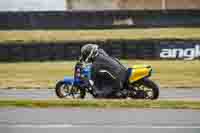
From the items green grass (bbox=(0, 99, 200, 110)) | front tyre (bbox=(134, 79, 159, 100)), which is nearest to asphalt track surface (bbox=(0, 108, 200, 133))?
green grass (bbox=(0, 99, 200, 110))

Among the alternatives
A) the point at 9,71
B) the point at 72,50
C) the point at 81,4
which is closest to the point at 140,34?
the point at 72,50

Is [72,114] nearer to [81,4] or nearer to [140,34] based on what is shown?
[140,34]

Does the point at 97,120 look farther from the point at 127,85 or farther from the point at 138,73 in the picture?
the point at 127,85

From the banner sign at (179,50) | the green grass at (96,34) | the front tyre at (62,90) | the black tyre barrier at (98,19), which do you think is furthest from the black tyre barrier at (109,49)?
the front tyre at (62,90)

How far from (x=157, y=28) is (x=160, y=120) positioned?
21.7 metres

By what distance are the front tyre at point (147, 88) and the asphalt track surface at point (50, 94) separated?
38.0 inches

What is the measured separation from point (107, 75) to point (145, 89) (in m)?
0.91

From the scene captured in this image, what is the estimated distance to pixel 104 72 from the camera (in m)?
15.1

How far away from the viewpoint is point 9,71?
24.0 m

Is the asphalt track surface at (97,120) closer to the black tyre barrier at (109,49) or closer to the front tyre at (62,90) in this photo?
the front tyre at (62,90)

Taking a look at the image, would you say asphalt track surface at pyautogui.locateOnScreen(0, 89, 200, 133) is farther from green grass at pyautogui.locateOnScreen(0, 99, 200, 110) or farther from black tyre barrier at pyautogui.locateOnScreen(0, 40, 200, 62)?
black tyre barrier at pyautogui.locateOnScreen(0, 40, 200, 62)

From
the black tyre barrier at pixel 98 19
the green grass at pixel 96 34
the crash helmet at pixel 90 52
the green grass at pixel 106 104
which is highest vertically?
the black tyre barrier at pixel 98 19

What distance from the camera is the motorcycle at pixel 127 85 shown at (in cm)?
1478

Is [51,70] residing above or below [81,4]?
below
